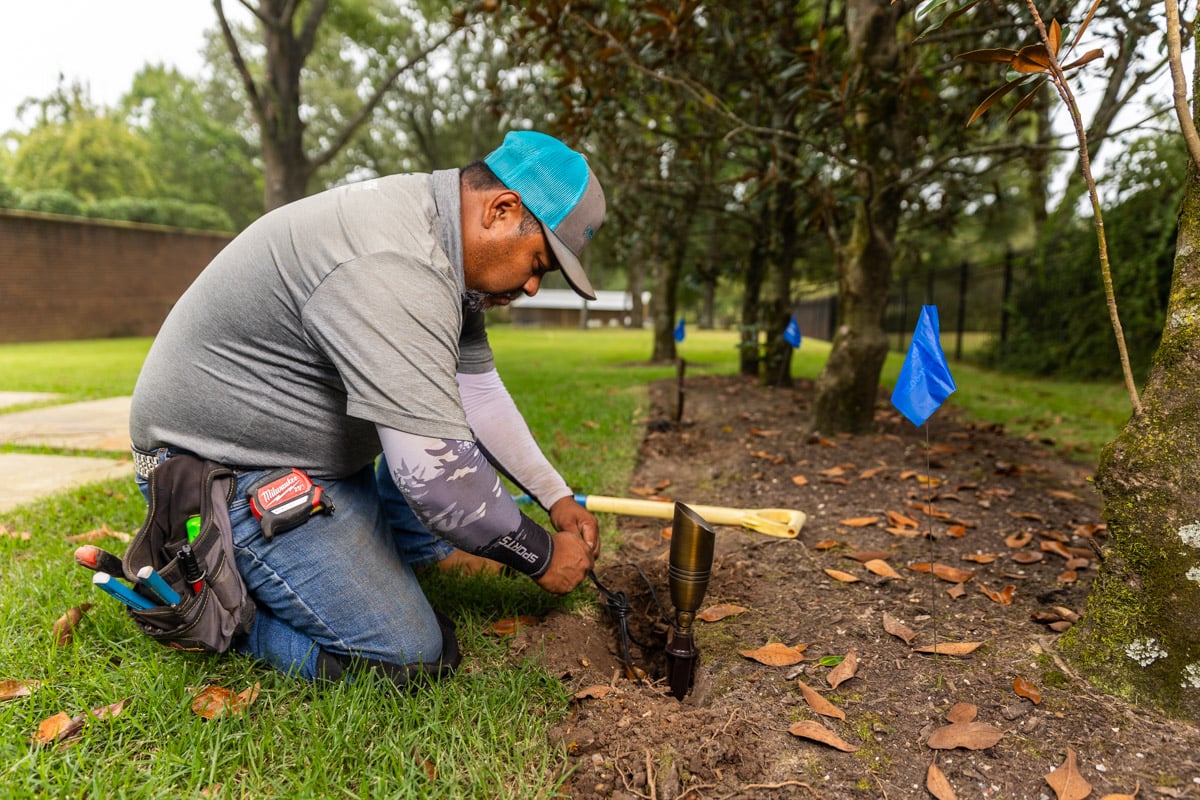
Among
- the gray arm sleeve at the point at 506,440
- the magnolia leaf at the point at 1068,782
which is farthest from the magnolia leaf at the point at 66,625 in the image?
the magnolia leaf at the point at 1068,782

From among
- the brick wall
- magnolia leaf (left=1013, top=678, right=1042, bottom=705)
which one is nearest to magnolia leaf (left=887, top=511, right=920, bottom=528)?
magnolia leaf (left=1013, top=678, right=1042, bottom=705)

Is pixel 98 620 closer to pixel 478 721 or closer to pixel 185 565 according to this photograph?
pixel 185 565

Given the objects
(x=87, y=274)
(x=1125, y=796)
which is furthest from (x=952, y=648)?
(x=87, y=274)

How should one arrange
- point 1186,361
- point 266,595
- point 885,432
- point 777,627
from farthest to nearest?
point 885,432 < point 777,627 < point 266,595 < point 1186,361

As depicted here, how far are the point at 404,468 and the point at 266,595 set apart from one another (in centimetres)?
70

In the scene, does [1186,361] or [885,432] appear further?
[885,432]

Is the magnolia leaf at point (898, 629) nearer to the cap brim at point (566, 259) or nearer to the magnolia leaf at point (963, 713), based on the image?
the magnolia leaf at point (963, 713)

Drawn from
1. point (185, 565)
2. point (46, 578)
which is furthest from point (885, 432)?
point (46, 578)

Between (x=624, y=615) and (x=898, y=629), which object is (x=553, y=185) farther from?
(x=898, y=629)

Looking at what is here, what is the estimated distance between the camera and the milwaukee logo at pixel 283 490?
188 centimetres

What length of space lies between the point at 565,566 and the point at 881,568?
121cm

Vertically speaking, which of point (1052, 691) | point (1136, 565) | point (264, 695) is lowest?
point (264, 695)

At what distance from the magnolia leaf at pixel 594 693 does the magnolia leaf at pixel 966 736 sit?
0.74 meters

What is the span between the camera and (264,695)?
69.2 inches
